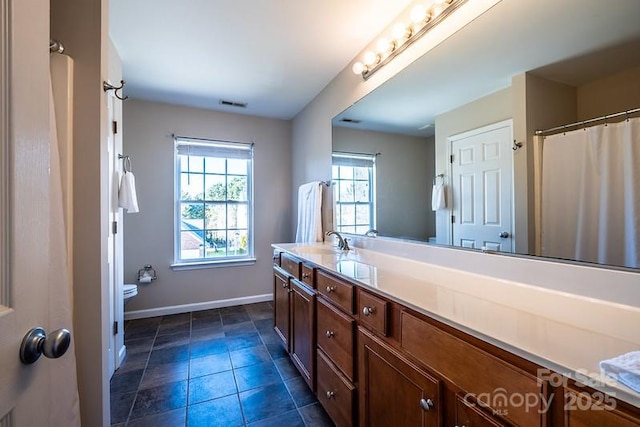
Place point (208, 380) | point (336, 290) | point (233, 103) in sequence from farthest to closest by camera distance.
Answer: point (233, 103)
point (208, 380)
point (336, 290)

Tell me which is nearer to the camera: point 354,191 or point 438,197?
point 438,197

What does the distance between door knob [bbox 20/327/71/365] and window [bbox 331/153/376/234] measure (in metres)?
1.87

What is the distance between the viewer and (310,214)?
287 centimetres

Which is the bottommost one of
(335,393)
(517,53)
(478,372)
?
(335,393)

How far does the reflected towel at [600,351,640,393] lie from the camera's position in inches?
19.2

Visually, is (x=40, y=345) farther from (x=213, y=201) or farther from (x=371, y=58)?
(x=213, y=201)

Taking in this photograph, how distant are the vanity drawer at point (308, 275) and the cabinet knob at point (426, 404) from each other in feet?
2.88

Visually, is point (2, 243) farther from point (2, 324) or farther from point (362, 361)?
point (362, 361)

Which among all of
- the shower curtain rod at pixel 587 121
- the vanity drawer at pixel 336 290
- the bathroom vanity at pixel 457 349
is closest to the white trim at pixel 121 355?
the bathroom vanity at pixel 457 349

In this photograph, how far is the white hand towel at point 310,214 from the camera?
107 inches

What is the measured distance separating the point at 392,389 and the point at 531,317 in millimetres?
550

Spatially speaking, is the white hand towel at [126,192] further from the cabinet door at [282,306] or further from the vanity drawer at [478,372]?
the vanity drawer at [478,372]

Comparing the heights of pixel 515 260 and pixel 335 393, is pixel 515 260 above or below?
above

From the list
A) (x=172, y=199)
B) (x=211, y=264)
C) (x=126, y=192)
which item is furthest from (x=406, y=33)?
(x=211, y=264)
